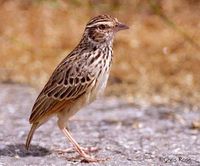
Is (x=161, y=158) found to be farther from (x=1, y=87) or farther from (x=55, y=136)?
(x=1, y=87)

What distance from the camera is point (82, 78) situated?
7422mm

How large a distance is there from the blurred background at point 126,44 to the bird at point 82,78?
2.45 m

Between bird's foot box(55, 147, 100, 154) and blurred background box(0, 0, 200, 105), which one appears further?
blurred background box(0, 0, 200, 105)

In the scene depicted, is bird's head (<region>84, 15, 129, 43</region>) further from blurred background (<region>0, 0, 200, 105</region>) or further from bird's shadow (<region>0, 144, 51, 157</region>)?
blurred background (<region>0, 0, 200, 105</region>)

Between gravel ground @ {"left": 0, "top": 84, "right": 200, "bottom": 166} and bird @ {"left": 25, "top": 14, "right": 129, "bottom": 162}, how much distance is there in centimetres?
31

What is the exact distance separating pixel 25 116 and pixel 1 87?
4.55 ft

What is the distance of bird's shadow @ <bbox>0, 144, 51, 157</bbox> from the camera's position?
778 cm

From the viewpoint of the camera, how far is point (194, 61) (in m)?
11.5

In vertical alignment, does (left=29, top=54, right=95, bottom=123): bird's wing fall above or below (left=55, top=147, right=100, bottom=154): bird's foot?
above

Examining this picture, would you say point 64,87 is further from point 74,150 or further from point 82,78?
point 74,150

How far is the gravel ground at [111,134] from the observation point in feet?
25.0

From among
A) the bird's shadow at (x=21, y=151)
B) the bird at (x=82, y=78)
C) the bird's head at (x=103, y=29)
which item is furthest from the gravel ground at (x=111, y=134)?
the bird's head at (x=103, y=29)

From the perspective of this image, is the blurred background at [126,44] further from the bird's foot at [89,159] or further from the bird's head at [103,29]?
the bird's foot at [89,159]

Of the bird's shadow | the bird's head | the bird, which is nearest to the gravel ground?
the bird's shadow
